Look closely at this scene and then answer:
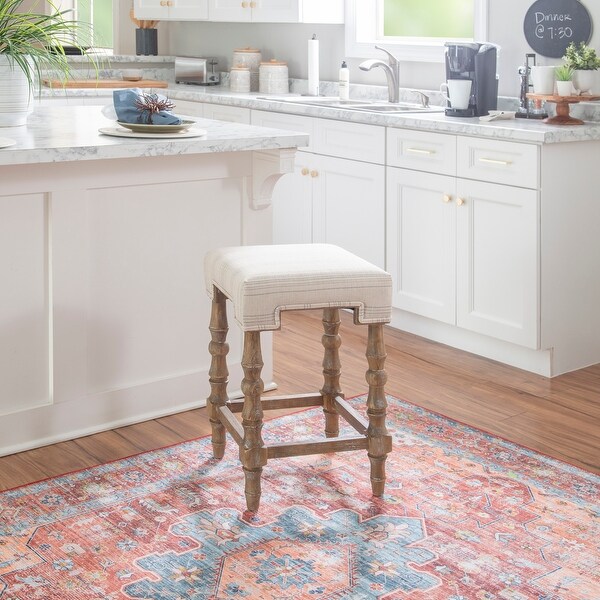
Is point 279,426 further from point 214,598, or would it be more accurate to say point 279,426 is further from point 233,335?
point 214,598

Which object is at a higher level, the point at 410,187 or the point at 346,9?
the point at 346,9

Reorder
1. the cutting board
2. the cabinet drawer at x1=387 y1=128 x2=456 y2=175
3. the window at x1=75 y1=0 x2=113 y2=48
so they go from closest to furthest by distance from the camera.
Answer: the cabinet drawer at x1=387 y1=128 x2=456 y2=175 → the cutting board → the window at x1=75 y1=0 x2=113 y2=48

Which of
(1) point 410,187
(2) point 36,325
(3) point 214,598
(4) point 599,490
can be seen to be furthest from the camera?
(1) point 410,187

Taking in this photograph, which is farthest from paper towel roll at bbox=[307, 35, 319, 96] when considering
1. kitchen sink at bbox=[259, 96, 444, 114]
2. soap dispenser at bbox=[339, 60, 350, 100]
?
soap dispenser at bbox=[339, 60, 350, 100]

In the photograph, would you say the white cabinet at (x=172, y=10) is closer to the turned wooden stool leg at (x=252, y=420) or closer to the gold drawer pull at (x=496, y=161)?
the gold drawer pull at (x=496, y=161)

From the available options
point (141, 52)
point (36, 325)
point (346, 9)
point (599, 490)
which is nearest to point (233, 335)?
point (36, 325)

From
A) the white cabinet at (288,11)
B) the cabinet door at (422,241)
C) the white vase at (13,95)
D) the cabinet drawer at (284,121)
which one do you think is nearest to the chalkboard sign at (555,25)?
the cabinet door at (422,241)

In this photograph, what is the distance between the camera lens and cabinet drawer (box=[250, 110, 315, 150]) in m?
4.46

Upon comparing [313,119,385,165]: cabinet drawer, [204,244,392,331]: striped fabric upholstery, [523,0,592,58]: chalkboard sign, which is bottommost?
[204,244,392,331]: striped fabric upholstery

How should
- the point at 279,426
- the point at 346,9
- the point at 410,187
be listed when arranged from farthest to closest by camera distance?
the point at 346,9
the point at 410,187
the point at 279,426

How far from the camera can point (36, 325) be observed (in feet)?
9.49

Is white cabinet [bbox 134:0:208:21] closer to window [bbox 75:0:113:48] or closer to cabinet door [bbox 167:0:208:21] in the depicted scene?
cabinet door [bbox 167:0:208:21]

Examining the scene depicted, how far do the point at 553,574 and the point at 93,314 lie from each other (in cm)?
155

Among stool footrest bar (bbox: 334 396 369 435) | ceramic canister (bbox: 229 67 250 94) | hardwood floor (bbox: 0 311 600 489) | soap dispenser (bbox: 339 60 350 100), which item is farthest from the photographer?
ceramic canister (bbox: 229 67 250 94)
